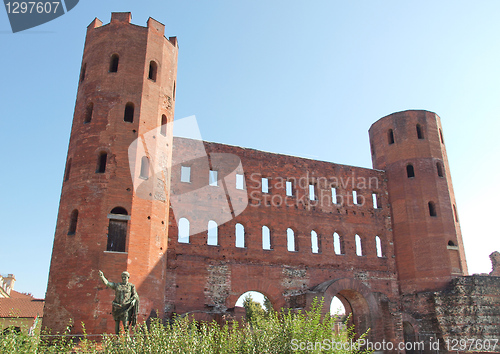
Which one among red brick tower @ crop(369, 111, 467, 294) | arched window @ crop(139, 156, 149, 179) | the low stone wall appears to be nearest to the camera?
arched window @ crop(139, 156, 149, 179)

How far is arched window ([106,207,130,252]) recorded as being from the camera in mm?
15305

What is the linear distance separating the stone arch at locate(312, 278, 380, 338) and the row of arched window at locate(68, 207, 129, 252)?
326 inches

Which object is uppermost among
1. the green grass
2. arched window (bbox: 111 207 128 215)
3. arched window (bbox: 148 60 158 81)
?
arched window (bbox: 148 60 158 81)

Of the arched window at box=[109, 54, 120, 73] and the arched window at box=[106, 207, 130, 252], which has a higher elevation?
the arched window at box=[109, 54, 120, 73]

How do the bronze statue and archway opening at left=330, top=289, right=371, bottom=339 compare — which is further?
archway opening at left=330, top=289, right=371, bottom=339

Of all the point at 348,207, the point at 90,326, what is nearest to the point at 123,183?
the point at 90,326

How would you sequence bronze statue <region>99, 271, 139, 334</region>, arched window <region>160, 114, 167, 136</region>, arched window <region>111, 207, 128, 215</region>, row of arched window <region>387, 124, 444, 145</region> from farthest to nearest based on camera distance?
1. row of arched window <region>387, 124, 444, 145</region>
2. arched window <region>160, 114, 167, 136</region>
3. arched window <region>111, 207, 128, 215</region>
4. bronze statue <region>99, 271, 139, 334</region>

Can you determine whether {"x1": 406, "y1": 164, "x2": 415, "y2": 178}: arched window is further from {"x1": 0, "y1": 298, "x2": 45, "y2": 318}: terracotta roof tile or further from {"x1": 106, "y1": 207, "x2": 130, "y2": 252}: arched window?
{"x1": 0, "y1": 298, "x2": 45, "y2": 318}: terracotta roof tile

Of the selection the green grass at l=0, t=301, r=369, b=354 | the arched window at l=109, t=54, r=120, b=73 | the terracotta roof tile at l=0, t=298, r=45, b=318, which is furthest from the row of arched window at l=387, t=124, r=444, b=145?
the terracotta roof tile at l=0, t=298, r=45, b=318

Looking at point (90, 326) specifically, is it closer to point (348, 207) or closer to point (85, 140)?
point (85, 140)

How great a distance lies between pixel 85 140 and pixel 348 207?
1308 cm

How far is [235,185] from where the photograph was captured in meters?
20.2

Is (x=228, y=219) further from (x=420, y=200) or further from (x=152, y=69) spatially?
(x=420, y=200)

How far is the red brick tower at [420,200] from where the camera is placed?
21.4 meters
